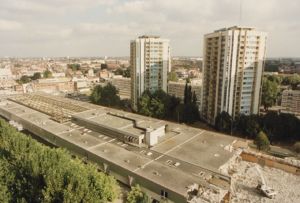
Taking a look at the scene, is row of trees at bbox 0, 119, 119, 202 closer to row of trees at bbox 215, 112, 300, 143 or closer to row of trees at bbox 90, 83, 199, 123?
A: row of trees at bbox 215, 112, 300, 143

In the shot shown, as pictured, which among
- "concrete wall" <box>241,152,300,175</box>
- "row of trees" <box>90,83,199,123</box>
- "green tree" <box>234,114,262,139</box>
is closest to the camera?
"concrete wall" <box>241,152,300,175</box>

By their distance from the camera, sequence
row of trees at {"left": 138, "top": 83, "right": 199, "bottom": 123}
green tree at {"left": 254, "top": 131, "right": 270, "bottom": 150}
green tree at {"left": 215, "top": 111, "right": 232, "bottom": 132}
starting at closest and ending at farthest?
1. green tree at {"left": 254, "top": 131, "right": 270, "bottom": 150}
2. green tree at {"left": 215, "top": 111, "right": 232, "bottom": 132}
3. row of trees at {"left": 138, "top": 83, "right": 199, "bottom": 123}

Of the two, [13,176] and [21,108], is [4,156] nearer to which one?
[13,176]

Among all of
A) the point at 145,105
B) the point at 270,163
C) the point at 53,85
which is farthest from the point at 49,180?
the point at 53,85

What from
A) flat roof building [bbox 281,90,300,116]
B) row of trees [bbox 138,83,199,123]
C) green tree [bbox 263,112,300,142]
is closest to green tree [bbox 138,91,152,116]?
row of trees [bbox 138,83,199,123]

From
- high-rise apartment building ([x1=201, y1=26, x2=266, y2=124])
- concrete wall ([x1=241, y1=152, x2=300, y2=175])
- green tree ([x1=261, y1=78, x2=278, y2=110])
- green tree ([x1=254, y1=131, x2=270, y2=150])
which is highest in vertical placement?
high-rise apartment building ([x1=201, y1=26, x2=266, y2=124])

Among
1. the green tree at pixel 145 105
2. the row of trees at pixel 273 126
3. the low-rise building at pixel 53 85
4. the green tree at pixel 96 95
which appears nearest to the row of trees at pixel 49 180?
the row of trees at pixel 273 126

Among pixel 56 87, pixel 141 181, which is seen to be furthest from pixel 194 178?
pixel 56 87
